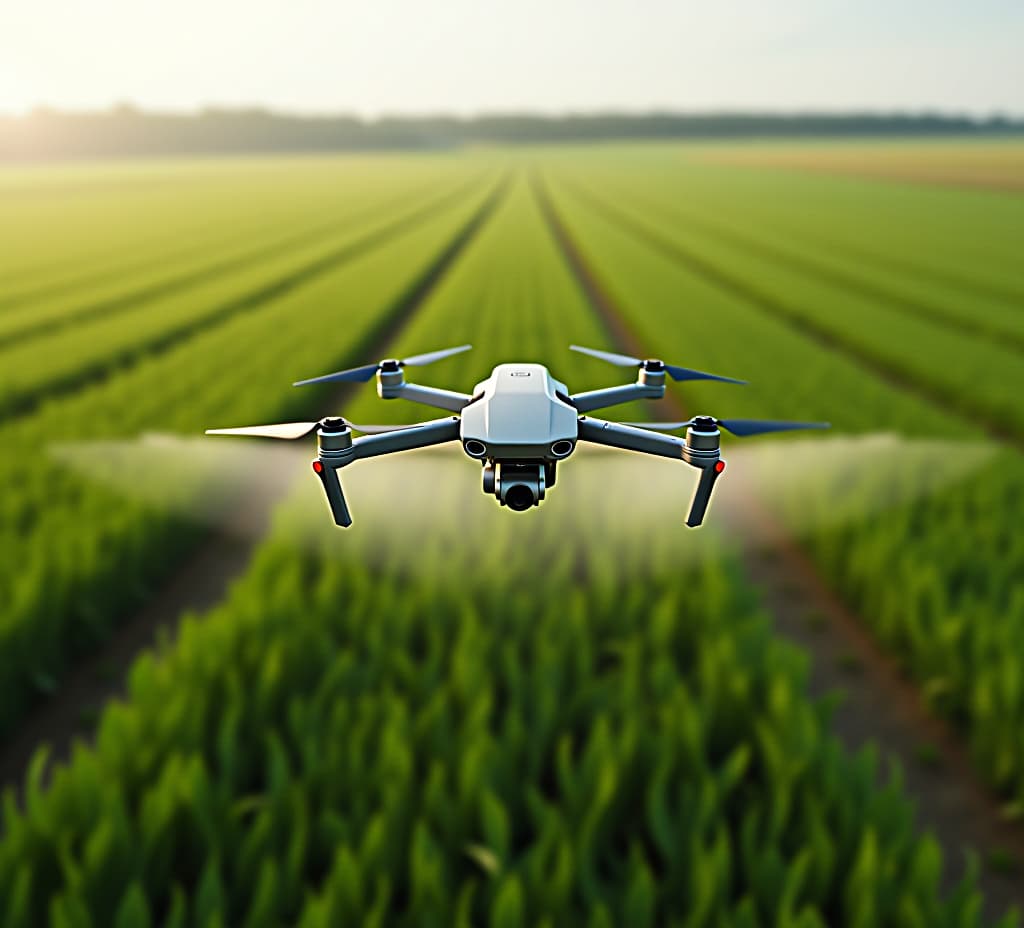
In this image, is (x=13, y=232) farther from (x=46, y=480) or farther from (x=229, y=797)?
(x=229, y=797)

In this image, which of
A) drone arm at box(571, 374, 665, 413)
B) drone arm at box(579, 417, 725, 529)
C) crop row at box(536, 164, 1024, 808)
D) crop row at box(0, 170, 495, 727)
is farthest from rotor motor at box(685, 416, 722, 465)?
crop row at box(0, 170, 495, 727)

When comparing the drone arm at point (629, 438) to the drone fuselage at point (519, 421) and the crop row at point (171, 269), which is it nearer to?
the drone fuselage at point (519, 421)

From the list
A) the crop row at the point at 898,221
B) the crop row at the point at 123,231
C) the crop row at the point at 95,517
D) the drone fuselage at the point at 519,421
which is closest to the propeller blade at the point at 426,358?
the drone fuselage at the point at 519,421

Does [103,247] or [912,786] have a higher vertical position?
[103,247]

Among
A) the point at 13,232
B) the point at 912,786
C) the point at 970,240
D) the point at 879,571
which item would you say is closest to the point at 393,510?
the point at 912,786

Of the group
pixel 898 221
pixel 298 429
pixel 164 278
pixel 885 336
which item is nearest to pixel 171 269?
pixel 164 278

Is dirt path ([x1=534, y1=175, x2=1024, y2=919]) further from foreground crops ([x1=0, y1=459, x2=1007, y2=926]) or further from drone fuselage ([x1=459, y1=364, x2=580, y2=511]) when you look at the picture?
drone fuselage ([x1=459, y1=364, x2=580, y2=511])

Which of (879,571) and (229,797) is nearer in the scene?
(229,797)
